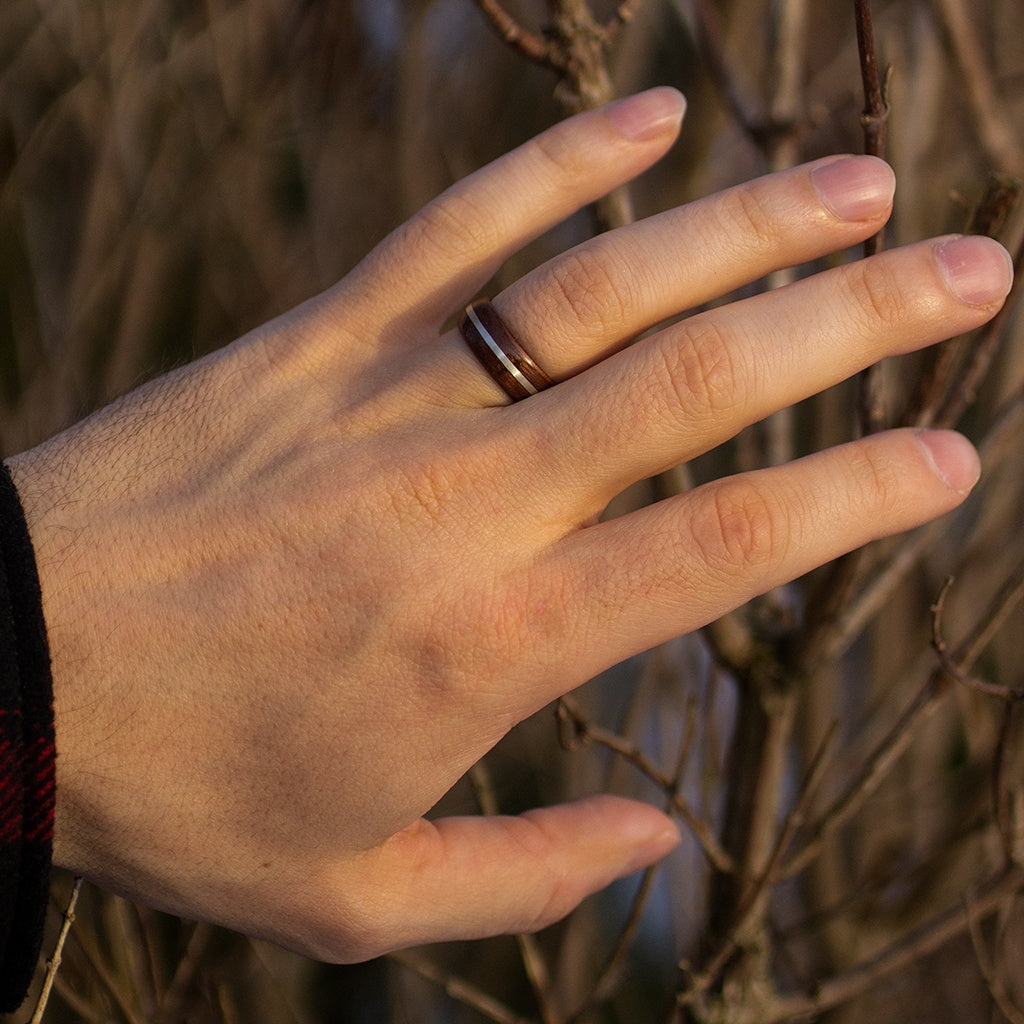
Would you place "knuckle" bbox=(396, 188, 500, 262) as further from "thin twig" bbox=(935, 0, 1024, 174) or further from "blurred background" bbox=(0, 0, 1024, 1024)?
"thin twig" bbox=(935, 0, 1024, 174)

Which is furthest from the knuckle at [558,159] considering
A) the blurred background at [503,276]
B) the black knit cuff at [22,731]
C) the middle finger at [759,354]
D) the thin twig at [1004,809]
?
the thin twig at [1004,809]

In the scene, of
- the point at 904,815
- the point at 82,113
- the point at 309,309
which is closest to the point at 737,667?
the point at 309,309

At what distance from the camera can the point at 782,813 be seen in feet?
8.96

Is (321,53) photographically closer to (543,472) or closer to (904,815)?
(543,472)

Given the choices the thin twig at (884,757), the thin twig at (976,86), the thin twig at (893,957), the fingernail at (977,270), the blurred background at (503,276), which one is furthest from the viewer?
the blurred background at (503,276)

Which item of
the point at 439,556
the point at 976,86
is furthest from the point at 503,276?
the point at 439,556

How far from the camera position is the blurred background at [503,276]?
6.33ft

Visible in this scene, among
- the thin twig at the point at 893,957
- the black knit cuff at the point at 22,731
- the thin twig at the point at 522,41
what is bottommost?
the thin twig at the point at 893,957

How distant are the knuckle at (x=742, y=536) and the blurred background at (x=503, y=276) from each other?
52 centimetres

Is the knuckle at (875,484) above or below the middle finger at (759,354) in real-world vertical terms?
below

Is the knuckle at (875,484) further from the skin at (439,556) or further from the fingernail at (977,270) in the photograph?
the fingernail at (977,270)

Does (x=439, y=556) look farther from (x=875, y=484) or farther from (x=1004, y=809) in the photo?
(x=1004, y=809)

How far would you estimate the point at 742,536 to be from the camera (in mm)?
957

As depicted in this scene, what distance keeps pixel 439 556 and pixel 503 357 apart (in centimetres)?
21
